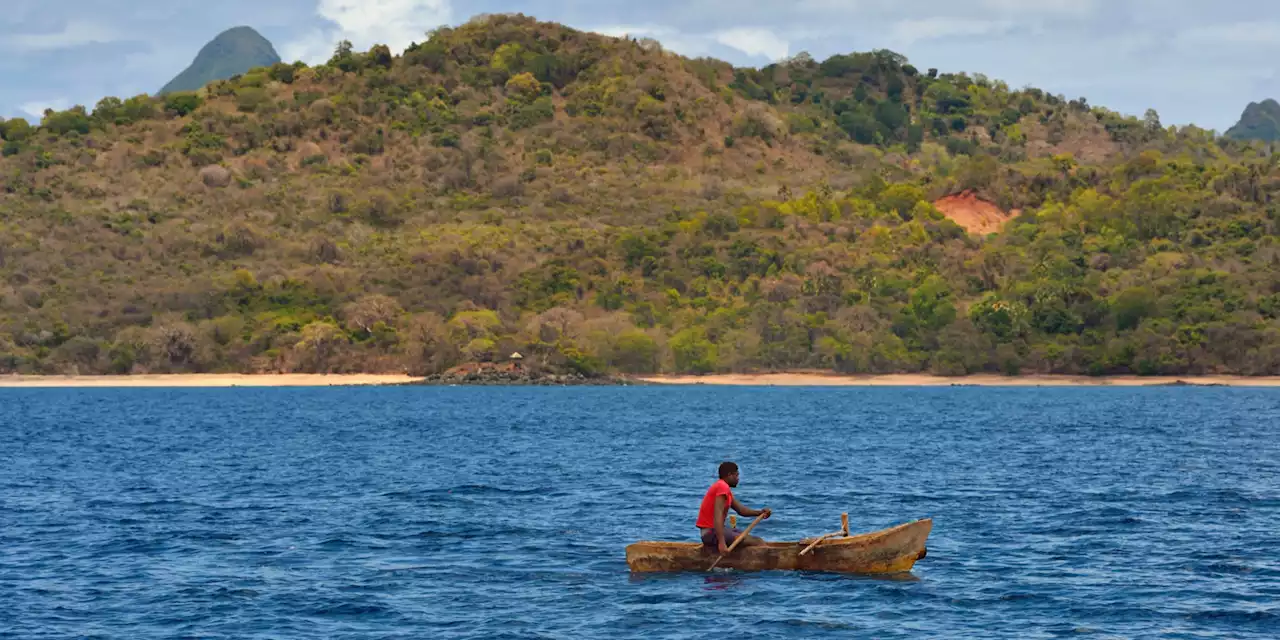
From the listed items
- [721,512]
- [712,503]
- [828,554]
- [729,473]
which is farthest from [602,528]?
[729,473]

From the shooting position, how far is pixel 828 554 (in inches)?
1417

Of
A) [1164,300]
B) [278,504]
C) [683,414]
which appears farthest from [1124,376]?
[278,504]

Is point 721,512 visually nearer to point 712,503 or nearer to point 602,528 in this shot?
point 712,503

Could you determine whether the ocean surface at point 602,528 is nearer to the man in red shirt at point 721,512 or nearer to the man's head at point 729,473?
the man in red shirt at point 721,512

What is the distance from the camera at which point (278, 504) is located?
5359 cm

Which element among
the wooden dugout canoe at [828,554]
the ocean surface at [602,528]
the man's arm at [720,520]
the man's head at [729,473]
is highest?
the man's head at [729,473]

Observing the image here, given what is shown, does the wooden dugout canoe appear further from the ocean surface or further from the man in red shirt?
the ocean surface

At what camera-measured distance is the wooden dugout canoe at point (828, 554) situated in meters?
35.7

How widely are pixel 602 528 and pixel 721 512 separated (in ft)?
37.6

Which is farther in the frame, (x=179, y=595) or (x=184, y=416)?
(x=184, y=416)

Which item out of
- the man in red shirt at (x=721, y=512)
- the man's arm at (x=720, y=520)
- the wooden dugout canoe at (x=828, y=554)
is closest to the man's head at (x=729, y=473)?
the man in red shirt at (x=721, y=512)

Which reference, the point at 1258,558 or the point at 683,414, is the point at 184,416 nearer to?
the point at 683,414

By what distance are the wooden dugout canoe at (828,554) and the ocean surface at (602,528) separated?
45 centimetres

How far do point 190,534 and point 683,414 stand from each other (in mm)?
81469
